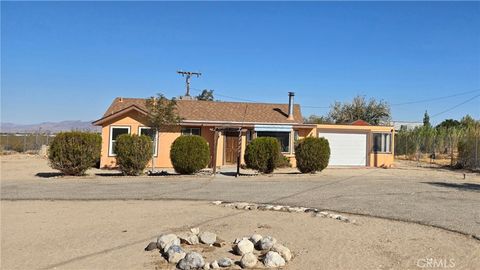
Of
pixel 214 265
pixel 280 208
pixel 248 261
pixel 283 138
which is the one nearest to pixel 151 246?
pixel 214 265

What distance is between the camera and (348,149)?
97.0ft

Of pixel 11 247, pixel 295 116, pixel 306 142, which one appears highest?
pixel 295 116

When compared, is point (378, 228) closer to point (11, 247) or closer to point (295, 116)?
point (11, 247)

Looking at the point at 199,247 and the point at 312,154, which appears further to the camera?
the point at 312,154

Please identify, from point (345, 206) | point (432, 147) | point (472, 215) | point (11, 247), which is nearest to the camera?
point (11, 247)

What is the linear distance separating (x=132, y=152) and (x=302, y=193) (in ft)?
27.8

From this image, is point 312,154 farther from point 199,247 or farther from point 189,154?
point 199,247

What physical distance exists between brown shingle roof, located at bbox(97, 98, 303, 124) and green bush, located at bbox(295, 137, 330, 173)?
6.95 meters

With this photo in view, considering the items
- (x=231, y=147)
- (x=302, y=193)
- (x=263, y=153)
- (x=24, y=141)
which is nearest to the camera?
(x=302, y=193)

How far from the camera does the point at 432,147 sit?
40.5 meters

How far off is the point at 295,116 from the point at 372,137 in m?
5.32

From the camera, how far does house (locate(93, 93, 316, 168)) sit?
82.3ft

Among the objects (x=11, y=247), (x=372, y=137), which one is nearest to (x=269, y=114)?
(x=372, y=137)

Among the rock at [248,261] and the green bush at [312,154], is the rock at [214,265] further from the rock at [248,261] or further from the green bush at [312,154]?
the green bush at [312,154]
